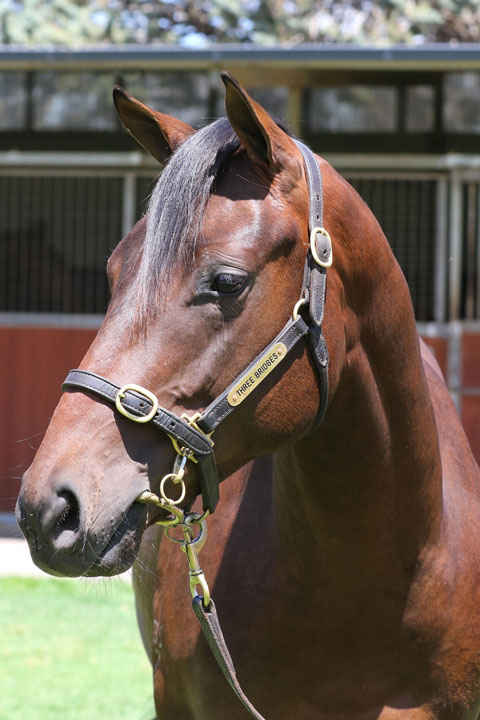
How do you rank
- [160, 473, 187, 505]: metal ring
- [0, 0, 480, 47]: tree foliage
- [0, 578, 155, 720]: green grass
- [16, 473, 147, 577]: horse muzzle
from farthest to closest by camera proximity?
[0, 0, 480, 47]: tree foliage → [0, 578, 155, 720]: green grass → [160, 473, 187, 505]: metal ring → [16, 473, 147, 577]: horse muzzle

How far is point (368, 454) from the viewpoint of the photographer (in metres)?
2.08

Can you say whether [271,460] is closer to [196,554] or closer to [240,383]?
[196,554]

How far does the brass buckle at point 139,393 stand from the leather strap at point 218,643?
536 millimetres

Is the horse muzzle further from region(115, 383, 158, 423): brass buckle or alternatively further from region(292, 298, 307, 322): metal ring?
region(292, 298, 307, 322): metal ring

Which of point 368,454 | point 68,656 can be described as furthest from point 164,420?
point 68,656

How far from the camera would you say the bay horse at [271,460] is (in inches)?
66.5

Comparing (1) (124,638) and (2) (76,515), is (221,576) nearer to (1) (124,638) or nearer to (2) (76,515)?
(2) (76,515)

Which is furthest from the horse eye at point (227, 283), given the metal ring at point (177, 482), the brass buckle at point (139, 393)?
the metal ring at point (177, 482)

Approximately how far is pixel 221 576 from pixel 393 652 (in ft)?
1.54

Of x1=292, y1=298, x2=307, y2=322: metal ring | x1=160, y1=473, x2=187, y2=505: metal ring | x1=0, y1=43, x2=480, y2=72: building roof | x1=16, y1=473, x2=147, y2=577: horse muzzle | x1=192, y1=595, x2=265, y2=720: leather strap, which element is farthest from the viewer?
x1=0, y1=43, x2=480, y2=72: building roof

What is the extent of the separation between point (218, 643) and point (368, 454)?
21.3 inches

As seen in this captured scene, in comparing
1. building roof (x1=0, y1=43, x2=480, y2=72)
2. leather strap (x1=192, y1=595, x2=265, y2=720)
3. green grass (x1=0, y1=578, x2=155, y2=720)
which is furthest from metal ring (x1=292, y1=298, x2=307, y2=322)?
building roof (x1=0, y1=43, x2=480, y2=72)

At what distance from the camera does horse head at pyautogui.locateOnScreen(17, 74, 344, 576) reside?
163 cm

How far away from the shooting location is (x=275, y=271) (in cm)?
183
